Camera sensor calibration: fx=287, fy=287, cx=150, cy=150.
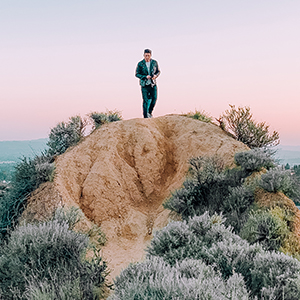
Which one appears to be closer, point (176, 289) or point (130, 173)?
point (176, 289)

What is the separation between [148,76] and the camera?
1339 centimetres

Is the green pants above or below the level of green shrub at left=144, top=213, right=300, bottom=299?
above

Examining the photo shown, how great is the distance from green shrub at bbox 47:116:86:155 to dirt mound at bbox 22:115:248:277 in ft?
2.04


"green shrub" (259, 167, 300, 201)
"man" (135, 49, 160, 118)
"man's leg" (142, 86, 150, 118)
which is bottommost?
"green shrub" (259, 167, 300, 201)

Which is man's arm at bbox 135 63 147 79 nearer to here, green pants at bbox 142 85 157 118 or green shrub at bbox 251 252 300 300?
green pants at bbox 142 85 157 118

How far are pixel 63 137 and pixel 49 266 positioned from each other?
26.1 feet

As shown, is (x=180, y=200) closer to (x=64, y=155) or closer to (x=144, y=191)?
(x=144, y=191)

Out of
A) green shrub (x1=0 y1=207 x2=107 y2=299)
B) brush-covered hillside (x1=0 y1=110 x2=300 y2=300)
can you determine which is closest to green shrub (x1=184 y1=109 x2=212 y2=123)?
brush-covered hillside (x1=0 y1=110 x2=300 y2=300)

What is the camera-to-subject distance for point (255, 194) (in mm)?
7973

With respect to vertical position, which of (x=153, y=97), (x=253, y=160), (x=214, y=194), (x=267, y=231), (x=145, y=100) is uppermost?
(x=153, y=97)

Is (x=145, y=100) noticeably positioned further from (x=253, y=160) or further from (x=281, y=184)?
(x=281, y=184)

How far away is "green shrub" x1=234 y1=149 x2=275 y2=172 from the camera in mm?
8805

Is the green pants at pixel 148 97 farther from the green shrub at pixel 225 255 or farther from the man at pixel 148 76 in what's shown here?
the green shrub at pixel 225 255

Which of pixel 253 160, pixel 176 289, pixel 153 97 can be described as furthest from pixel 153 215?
pixel 176 289
